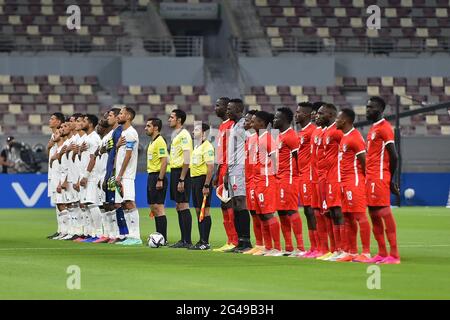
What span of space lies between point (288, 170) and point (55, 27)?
94.4 feet

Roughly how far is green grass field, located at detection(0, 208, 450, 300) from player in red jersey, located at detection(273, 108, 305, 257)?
0.84m

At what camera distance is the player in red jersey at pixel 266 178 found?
1714 centimetres

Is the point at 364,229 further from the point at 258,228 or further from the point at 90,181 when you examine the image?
→ the point at 90,181

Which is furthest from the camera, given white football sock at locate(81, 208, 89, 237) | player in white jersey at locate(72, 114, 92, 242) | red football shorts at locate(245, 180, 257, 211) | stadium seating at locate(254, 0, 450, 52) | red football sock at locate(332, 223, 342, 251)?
stadium seating at locate(254, 0, 450, 52)

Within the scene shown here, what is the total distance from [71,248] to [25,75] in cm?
2399

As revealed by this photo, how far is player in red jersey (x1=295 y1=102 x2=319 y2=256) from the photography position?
17.0 meters

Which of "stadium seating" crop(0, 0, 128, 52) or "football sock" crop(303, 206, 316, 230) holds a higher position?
"stadium seating" crop(0, 0, 128, 52)

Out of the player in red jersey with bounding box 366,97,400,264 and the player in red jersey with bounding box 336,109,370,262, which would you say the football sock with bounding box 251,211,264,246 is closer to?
the player in red jersey with bounding box 336,109,370,262

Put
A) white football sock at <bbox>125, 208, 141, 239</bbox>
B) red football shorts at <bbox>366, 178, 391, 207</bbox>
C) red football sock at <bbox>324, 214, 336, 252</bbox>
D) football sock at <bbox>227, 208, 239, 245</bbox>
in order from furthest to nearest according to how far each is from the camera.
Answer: white football sock at <bbox>125, 208, 141, 239</bbox> < football sock at <bbox>227, 208, 239, 245</bbox> < red football sock at <bbox>324, 214, 336, 252</bbox> < red football shorts at <bbox>366, 178, 391, 207</bbox>

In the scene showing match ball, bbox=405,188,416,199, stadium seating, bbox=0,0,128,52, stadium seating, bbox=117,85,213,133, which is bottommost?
match ball, bbox=405,188,416,199

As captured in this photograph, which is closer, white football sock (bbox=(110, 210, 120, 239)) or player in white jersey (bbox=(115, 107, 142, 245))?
player in white jersey (bbox=(115, 107, 142, 245))

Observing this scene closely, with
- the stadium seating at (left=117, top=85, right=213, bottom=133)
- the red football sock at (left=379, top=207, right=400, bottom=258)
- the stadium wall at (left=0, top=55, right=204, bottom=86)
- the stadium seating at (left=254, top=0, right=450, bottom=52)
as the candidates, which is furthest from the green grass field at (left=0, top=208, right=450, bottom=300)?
the stadium seating at (left=254, top=0, right=450, bottom=52)
